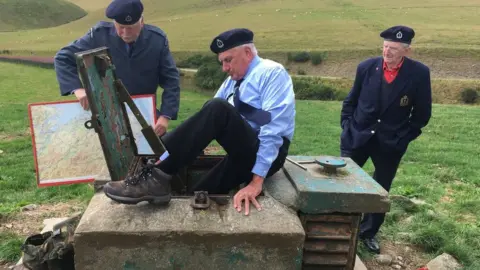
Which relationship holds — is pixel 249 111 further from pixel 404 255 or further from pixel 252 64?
pixel 404 255

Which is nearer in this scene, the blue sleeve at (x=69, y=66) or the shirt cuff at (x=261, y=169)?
the shirt cuff at (x=261, y=169)

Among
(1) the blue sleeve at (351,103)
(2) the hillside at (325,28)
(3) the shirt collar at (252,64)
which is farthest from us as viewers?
(2) the hillside at (325,28)

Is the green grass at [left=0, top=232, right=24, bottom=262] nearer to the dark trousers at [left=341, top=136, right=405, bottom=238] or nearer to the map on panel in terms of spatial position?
the map on panel

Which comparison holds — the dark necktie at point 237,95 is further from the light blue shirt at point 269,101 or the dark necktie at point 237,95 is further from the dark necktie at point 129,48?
the dark necktie at point 129,48

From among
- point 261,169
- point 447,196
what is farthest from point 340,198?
point 447,196

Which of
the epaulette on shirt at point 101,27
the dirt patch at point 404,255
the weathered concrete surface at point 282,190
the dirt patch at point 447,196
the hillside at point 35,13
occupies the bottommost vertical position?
the hillside at point 35,13

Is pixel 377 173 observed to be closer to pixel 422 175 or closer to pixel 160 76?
pixel 160 76

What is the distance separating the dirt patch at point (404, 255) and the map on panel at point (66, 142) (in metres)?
2.65

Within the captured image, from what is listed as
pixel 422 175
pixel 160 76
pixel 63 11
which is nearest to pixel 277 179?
pixel 160 76

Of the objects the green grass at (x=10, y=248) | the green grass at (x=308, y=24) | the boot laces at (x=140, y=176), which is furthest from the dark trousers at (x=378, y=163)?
the green grass at (x=308, y=24)

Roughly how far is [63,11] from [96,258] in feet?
431

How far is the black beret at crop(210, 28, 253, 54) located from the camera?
382cm

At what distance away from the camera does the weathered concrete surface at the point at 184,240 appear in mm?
3285

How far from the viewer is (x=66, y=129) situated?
485cm
